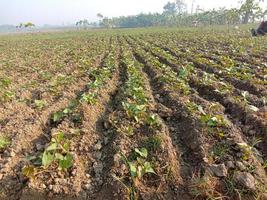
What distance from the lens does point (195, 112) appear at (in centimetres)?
602

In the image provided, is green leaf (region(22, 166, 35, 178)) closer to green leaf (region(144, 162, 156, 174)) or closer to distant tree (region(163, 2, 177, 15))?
green leaf (region(144, 162, 156, 174))

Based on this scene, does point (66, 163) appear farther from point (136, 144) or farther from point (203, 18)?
point (203, 18)

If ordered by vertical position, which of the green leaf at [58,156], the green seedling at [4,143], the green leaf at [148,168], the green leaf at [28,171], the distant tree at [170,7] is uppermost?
the green leaf at [58,156]

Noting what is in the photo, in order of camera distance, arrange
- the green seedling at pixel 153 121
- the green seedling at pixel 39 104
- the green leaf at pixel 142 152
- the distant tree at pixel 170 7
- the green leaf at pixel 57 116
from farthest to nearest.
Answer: the distant tree at pixel 170 7 < the green seedling at pixel 39 104 < the green leaf at pixel 57 116 < the green seedling at pixel 153 121 < the green leaf at pixel 142 152

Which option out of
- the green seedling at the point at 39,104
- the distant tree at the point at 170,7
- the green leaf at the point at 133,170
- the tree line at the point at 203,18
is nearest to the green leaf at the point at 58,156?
the green leaf at the point at 133,170

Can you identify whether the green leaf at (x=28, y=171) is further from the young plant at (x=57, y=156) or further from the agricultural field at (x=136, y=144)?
the young plant at (x=57, y=156)

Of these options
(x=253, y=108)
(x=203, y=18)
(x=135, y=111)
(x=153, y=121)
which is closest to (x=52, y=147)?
(x=153, y=121)

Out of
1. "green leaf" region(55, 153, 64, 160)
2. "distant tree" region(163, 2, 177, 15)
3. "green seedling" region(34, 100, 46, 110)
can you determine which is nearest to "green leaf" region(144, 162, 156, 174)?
"green leaf" region(55, 153, 64, 160)

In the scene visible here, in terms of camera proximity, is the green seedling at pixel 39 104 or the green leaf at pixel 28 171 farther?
the green seedling at pixel 39 104

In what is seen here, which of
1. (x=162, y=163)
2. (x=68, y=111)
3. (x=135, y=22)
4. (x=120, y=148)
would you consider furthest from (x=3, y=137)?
(x=135, y=22)

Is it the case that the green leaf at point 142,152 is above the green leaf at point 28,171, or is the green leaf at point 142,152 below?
below

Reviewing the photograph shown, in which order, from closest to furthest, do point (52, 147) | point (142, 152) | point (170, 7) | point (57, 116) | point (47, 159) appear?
point (47, 159), point (52, 147), point (142, 152), point (57, 116), point (170, 7)

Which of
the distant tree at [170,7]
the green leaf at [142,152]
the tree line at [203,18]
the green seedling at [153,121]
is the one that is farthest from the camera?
the distant tree at [170,7]

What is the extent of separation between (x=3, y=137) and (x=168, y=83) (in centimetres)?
476
